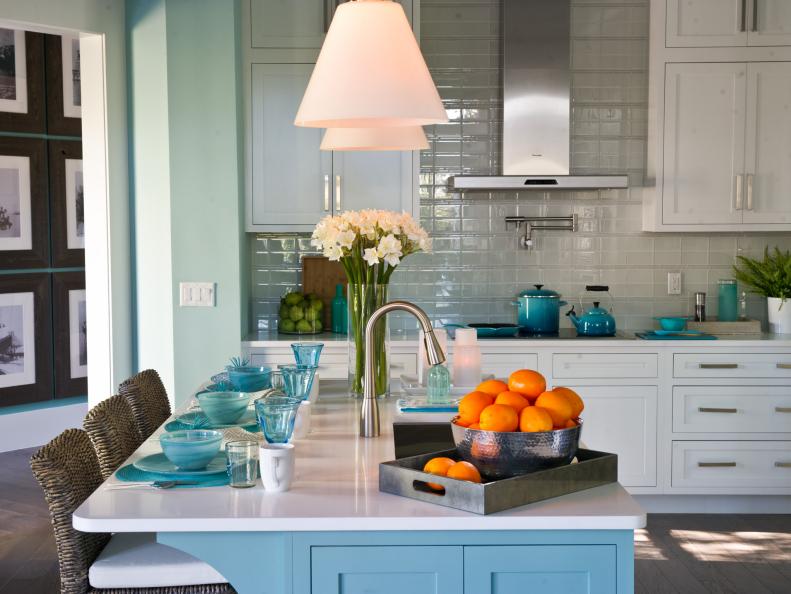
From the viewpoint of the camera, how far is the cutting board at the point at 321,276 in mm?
5281

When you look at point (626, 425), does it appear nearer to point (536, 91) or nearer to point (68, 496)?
point (536, 91)

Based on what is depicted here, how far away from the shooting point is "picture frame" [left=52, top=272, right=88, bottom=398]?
21.4 ft

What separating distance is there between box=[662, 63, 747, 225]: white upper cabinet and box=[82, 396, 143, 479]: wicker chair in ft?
10.6

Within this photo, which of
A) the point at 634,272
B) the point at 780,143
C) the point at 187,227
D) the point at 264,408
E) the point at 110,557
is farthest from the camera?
the point at 634,272

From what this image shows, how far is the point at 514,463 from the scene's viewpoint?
6.63ft

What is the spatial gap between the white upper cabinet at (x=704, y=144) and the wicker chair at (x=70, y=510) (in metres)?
3.55

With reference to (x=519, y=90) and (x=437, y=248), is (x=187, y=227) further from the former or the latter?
(x=519, y=90)

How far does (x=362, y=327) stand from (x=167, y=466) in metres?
1.00

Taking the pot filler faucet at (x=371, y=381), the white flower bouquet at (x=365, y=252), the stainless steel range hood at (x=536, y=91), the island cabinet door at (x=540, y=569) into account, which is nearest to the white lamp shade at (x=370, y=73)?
the pot filler faucet at (x=371, y=381)

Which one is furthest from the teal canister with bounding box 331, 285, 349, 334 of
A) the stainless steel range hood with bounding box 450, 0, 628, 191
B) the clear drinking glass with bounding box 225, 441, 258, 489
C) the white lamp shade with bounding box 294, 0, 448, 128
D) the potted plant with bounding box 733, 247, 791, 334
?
the clear drinking glass with bounding box 225, 441, 258, 489

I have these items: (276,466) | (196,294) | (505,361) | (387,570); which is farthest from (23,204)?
(387,570)

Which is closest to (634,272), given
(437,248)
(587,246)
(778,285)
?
(587,246)

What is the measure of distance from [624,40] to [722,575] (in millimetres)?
2904

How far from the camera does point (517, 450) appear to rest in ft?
6.59
